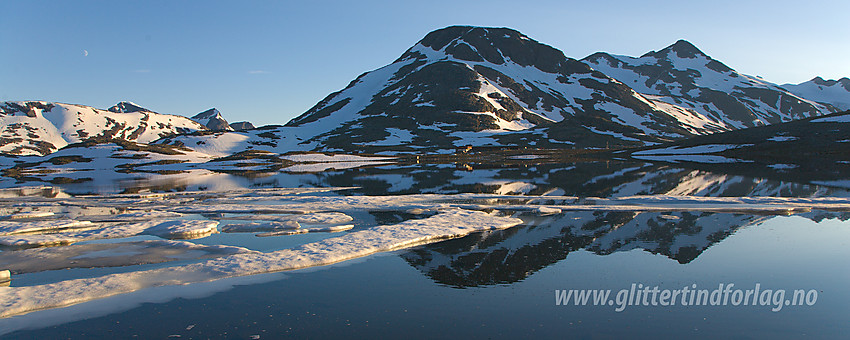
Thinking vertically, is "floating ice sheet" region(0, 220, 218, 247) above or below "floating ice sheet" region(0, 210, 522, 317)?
above

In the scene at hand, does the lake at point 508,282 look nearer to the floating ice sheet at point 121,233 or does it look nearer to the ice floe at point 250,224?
the ice floe at point 250,224

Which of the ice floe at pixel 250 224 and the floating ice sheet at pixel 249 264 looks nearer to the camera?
the floating ice sheet at pixel 249 264

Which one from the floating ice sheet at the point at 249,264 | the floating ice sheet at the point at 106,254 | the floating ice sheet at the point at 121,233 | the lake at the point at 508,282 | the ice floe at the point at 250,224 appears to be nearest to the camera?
the lake at the point at 508,282

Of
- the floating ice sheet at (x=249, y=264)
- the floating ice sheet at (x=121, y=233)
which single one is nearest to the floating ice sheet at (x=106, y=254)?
the floating ice sheet at (x=121, y=233)

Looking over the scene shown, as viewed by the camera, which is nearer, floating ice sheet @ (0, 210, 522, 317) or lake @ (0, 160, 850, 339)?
lake @ (0, 160, 850, 339)

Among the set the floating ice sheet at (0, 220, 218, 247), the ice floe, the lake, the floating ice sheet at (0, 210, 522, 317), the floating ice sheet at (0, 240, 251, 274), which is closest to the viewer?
the lake

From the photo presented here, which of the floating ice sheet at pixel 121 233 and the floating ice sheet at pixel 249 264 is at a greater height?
the floating ice sheet at pixel 121 233

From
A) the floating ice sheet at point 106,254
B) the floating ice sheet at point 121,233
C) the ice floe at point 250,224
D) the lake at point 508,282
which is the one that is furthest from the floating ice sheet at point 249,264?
the floating ice sheet at point 121,233

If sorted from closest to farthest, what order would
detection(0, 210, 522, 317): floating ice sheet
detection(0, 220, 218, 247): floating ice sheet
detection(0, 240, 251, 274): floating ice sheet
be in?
detection(0, 210, 522, 317): floating ice sheet, detection(0, 240, 251, 274): floating ice sheet, detection(0, 220, 218, 247): floating ice sheet

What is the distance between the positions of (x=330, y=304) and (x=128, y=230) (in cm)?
1560

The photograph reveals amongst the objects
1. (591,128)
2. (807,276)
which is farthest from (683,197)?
(591,128)

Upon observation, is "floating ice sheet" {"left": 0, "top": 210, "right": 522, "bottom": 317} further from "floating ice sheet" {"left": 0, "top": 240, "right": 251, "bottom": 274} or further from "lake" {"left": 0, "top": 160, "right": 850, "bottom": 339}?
"floating ice sheet" {"left": 0, "top": 240, "right": 251, "bottom": 274}

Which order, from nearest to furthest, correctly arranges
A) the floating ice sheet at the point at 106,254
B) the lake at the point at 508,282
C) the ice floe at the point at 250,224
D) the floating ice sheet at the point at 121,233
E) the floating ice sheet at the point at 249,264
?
1. the lake at the point at 508,282
2. the floating ice sheet at the point at 249,264
3. the ice floe at the point at 250,224
4. the floating ice sheet at the point at 106,254
5. the floating ice sheet at the point at 121,233

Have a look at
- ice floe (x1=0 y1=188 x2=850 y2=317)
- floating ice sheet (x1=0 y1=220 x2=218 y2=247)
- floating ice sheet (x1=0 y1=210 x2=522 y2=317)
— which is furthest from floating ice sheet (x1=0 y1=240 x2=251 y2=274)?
floating ice sheet (x1=0 y1=210 x2=522 y2=317)
